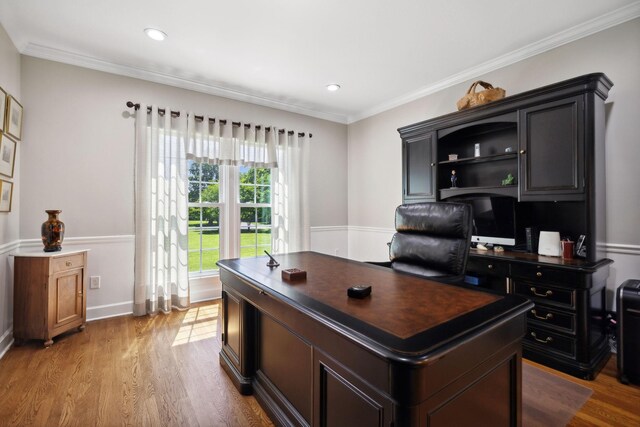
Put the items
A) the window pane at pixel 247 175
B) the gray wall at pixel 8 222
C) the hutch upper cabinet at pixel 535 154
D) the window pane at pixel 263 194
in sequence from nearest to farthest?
the hutch upper cabinet at pixel 535 154
the gray wall at pixel 8 222
the window pane at pixel 247 175
the window pane at pixel 263 194

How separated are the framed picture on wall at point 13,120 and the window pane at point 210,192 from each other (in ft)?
5.55

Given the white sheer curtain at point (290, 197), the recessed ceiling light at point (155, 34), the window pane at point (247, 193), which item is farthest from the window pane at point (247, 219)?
the recessed ceiling light at point (155, 34)

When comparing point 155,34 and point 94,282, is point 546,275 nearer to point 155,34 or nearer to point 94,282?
point 155,34

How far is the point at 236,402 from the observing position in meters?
1.83

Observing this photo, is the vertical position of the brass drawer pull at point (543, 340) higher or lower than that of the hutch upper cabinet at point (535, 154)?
lower

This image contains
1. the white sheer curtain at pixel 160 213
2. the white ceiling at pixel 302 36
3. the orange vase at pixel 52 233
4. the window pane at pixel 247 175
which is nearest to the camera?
the white ceiling at pixel 302 36

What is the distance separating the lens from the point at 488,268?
2654 mm

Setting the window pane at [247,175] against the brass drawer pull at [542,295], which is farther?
the window pane at [247,175]

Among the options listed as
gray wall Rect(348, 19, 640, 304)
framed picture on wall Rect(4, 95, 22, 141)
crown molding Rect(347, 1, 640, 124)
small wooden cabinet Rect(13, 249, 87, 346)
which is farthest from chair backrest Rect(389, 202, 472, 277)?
framed picture on wall Rect(4, 95, 22, 141)

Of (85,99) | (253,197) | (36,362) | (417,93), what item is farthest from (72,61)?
(417,93)

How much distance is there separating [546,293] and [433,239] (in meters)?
1.03

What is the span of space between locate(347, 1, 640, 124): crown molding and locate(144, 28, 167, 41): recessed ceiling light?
9.37 feet

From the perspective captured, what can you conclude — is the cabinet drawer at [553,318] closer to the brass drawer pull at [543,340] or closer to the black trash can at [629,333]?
the brass drawer pull at [543,340]

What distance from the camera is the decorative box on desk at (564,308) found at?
212cm
